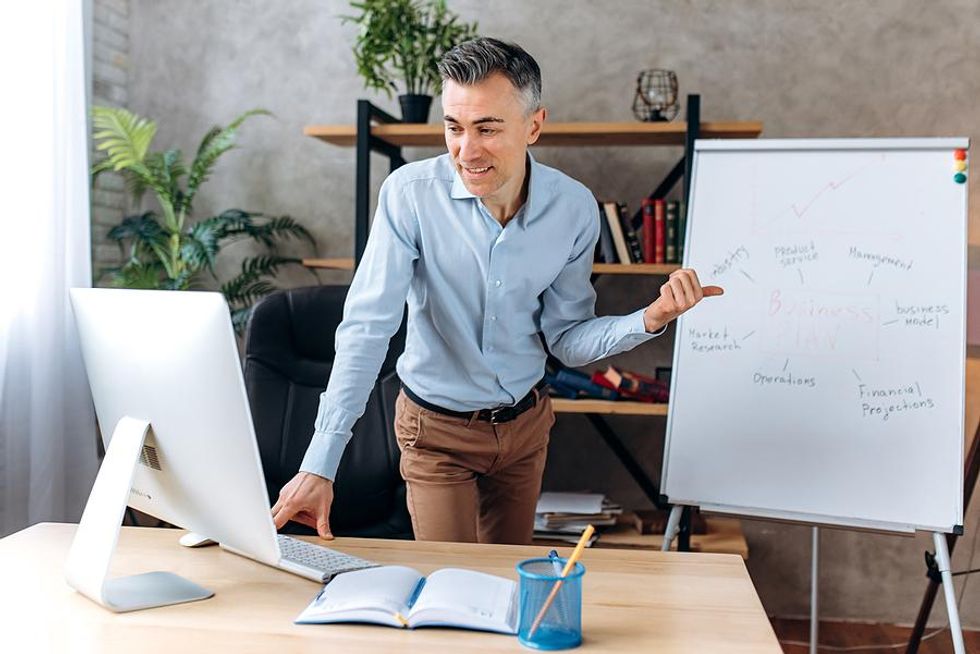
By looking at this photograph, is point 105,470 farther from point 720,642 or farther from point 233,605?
point 720,642

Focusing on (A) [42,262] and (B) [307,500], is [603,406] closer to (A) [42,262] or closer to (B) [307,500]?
(B) [307,500]

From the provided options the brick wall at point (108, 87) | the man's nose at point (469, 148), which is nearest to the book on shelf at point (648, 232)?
the man's nose at point (469, 148)

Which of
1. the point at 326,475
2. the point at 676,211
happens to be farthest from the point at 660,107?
the point at 326,475

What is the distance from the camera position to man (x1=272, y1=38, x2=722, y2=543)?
5.93ft

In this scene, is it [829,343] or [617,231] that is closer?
[829,343]

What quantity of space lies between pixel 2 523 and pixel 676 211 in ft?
7.03

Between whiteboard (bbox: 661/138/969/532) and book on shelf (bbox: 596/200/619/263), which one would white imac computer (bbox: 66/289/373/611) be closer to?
whiteboard (bbox: 661/138/969/532)

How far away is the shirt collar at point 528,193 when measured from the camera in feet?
6.32

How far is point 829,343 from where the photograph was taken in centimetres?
237

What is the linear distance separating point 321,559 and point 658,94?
6.54 feet

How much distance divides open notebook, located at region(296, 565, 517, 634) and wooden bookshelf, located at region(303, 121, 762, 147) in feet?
5.78

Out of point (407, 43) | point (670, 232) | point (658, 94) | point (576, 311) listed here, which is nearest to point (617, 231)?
point (670, 232)

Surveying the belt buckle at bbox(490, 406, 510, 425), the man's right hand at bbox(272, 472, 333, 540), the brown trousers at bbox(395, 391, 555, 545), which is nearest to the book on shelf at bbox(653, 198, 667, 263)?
the brown trousers at bbox(395, 391, 555, 545)

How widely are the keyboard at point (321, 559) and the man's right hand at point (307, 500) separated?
0.12ft
